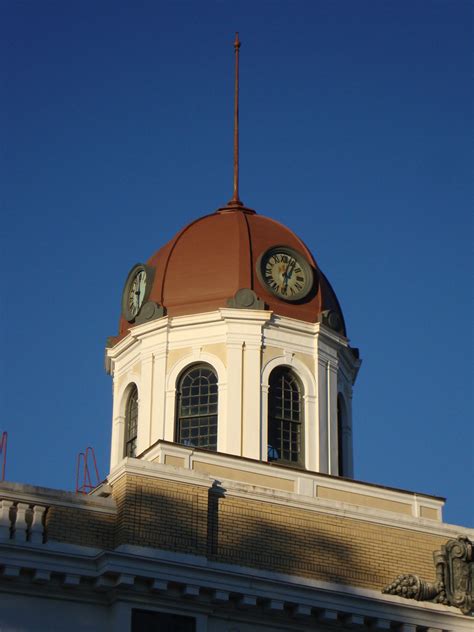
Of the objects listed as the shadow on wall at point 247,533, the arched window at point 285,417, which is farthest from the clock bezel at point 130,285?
the shadow on wall at point 247,533

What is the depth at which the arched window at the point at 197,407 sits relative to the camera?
34.7 metres

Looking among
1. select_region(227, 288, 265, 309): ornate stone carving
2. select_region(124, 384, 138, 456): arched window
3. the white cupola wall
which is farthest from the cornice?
select_region(227, 288, 265, 309): ornate stone carving

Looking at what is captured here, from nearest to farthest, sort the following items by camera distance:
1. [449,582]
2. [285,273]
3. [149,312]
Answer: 1. [449,582]
2. [149,312]
3. [285,273]

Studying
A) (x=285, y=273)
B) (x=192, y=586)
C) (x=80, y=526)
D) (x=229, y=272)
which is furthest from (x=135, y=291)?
(x=192, y=586)

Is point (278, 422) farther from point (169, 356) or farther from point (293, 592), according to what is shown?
point (293, 592)

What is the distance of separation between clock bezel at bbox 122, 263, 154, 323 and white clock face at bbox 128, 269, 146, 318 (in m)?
0.05

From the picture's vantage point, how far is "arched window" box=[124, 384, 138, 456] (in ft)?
118

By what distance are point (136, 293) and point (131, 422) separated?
127 inches

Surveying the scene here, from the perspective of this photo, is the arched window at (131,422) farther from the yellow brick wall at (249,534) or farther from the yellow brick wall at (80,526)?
the yellow brick wall at (80,526)

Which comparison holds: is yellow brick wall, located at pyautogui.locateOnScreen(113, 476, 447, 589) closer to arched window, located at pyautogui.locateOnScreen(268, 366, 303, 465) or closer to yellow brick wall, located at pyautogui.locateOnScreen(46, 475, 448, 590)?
yellow brick wall, located at pyautogui.locateOnScreen(46, 475, 448, 590)

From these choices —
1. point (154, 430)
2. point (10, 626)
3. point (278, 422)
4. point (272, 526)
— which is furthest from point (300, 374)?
point (10, 626)

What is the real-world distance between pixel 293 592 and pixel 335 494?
4.34 metres

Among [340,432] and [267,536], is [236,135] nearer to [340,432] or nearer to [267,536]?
[340,432]

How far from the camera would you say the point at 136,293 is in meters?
37.5
